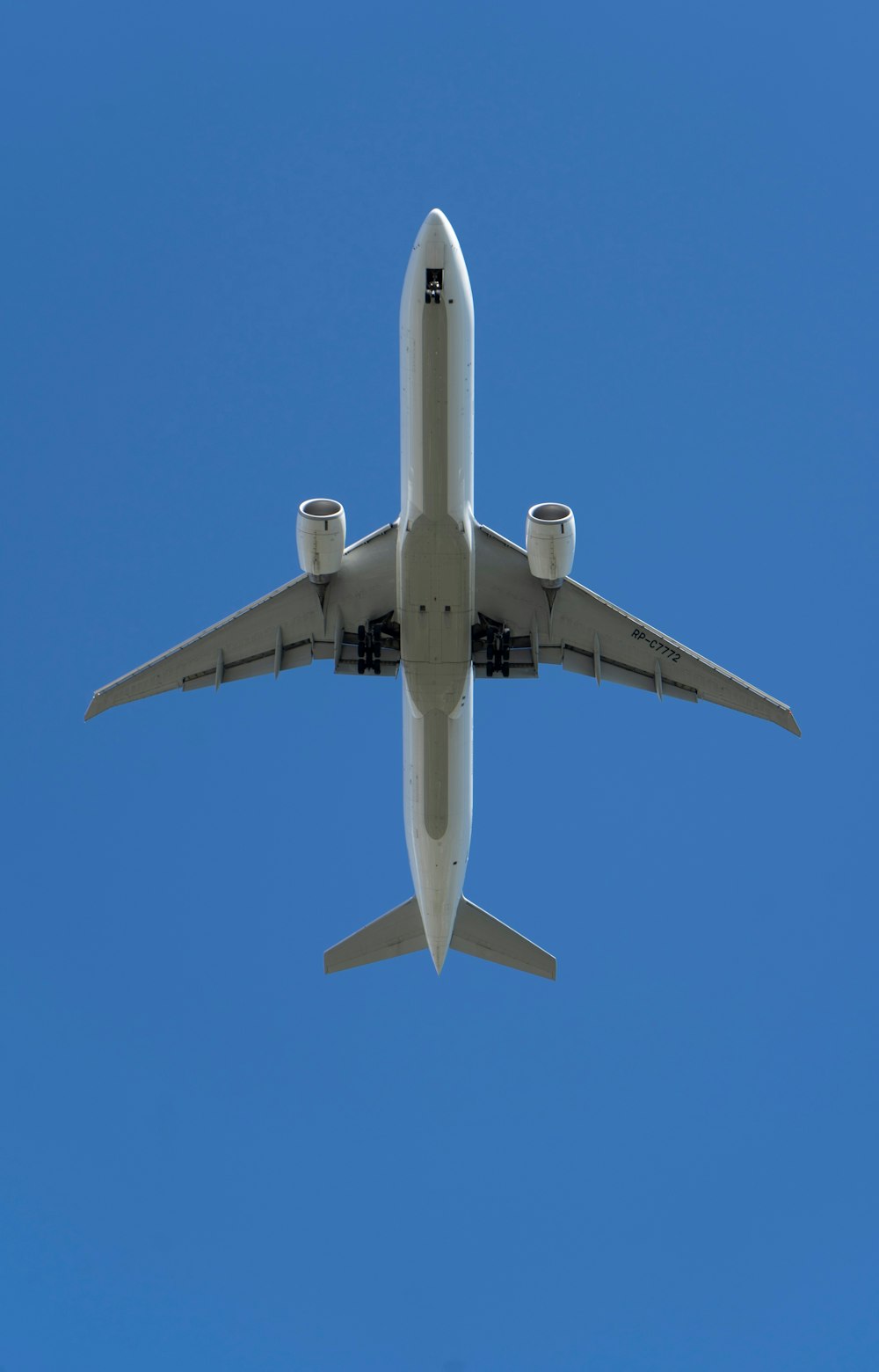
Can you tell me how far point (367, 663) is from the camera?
120 feet

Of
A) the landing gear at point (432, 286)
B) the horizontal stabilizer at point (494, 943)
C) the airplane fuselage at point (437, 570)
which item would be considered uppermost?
the landing gear at point (432, 286)

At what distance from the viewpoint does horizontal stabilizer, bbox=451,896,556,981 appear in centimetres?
3994

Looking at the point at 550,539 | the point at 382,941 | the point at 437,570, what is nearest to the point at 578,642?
the point at 550,539

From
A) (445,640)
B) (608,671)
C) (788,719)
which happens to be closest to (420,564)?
(445,640)

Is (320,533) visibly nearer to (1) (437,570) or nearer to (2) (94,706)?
(1) (437,570)

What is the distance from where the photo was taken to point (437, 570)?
32969mm

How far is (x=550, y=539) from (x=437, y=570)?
2351 mm

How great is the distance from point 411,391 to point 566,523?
422 centimetres

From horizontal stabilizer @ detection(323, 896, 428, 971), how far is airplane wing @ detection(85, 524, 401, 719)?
6.22 metres

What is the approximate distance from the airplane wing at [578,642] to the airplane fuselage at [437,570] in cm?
210

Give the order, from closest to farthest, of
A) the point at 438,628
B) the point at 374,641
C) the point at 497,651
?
1. the point at 438,628
2. the point at 374,641
3. the point at 497,651

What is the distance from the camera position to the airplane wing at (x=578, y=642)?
36.4 metres

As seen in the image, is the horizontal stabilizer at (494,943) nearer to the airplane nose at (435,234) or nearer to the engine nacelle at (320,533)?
the engine nacelle at (320,533)

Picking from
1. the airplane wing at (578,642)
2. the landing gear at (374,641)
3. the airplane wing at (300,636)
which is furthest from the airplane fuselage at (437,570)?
the airplane wing at (578,642)
